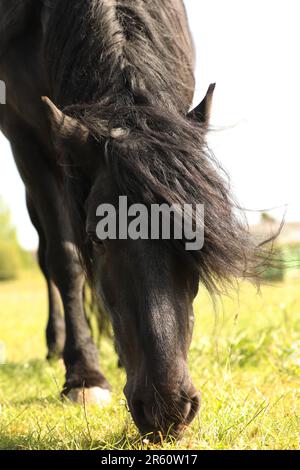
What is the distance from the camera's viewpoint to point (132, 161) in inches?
105

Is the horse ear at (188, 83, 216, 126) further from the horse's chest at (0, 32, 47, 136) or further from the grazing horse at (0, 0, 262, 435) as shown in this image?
the horse's chest at (0, 32, 47, 136)

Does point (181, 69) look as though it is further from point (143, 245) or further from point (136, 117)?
point (143, 245)

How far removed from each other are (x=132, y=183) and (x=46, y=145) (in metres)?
1.94

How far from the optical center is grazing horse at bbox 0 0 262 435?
98.0 inches

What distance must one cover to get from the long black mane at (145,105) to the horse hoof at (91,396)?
1.51 metres

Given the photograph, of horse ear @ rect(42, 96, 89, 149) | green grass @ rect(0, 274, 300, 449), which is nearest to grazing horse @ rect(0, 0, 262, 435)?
horse ear @ rect(42, 96, 89, 149)

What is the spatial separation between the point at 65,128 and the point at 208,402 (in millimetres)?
1539

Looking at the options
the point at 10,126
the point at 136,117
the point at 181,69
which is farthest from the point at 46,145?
the point at 136,117

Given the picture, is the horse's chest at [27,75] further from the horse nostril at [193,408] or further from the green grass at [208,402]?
the horse nostril at [193,408]

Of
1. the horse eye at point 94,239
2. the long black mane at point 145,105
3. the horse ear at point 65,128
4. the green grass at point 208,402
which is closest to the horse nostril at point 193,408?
the green grass at point 208,402

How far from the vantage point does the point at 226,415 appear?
→ 2.89m

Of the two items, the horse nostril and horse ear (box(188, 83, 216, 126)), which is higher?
horse ear (box(188, 83, 216, 126))

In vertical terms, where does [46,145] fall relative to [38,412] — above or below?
above

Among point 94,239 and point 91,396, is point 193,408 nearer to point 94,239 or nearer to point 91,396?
point 94,239
